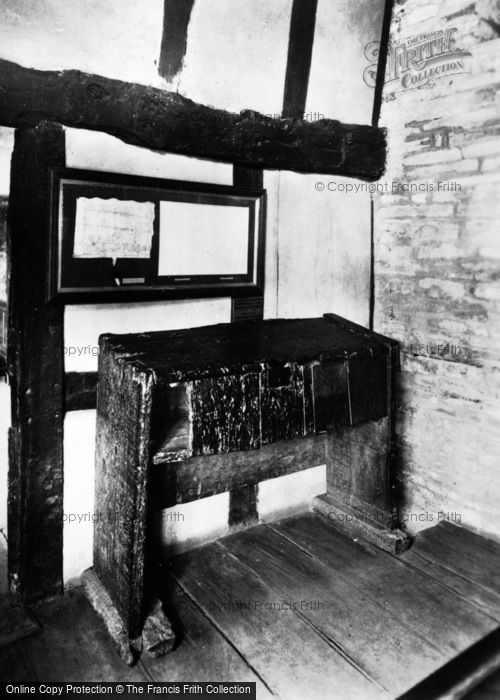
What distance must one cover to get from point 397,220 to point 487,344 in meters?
0.89

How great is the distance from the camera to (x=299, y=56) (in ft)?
8.92

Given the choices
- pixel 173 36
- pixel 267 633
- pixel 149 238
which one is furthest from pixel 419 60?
pixel 267 633

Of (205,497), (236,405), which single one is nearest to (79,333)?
(236,405)

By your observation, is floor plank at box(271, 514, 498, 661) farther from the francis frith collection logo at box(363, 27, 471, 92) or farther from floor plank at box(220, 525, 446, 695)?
the francis frith collection logo at box(363, 27, 471, 92)

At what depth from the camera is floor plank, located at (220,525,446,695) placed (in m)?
1.96

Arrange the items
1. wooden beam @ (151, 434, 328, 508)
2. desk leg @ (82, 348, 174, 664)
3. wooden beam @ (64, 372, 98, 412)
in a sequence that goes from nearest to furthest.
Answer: desk leg @ (82, 348, 174, 664), wooden beam @ (64, 372, 98, 412), wooden beam @ (151, 434, 328, 508)

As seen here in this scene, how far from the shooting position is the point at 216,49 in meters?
2.45

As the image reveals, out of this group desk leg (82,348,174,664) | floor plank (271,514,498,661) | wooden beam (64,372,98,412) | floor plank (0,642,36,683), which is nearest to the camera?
floor plank (0,642,36,683)

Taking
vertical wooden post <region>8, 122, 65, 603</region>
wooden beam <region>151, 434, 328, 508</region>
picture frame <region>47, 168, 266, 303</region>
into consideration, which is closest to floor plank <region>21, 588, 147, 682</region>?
vertical wooden post <region>8, 122, 65, 603</region>

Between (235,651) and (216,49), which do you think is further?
(216,49)

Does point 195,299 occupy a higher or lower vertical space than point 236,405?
higher

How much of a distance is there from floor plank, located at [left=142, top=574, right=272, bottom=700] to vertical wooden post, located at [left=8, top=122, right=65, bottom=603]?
23.1 inches

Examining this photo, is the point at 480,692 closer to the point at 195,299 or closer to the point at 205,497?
the point at 205,497

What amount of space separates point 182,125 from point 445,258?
152cm
